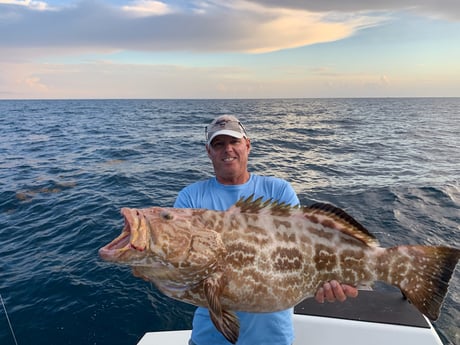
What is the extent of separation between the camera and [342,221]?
378cm

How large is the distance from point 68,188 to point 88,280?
10254mm

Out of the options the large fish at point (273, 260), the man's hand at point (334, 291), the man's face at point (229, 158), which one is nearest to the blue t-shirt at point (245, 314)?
the man's face at point (229, 158)

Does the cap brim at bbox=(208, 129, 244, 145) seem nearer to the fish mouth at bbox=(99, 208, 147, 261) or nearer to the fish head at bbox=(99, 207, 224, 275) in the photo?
the fish head at bbox=(99, 207, 224, 275)

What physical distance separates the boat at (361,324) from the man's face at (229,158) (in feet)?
9.16

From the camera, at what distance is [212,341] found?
4023mm

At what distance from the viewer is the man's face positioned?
14.7 ft

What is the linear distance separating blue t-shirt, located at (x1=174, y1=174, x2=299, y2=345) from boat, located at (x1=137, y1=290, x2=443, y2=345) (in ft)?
4.97

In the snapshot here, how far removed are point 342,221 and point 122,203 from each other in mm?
14294

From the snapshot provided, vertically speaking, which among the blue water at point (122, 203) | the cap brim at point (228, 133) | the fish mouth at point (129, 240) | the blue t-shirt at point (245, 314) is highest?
the cap brim at point (228, 133)

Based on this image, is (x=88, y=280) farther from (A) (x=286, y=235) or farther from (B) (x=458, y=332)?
(B) (x=458, y=332)

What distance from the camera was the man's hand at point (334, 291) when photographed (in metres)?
3.64

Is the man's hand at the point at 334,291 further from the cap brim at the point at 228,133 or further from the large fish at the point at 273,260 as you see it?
the cap brim at the point at 228,133

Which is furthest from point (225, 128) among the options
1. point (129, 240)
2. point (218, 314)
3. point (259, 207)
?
point (218, 314)

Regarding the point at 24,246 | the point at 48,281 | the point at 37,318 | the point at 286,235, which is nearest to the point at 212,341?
the point at 286,235
